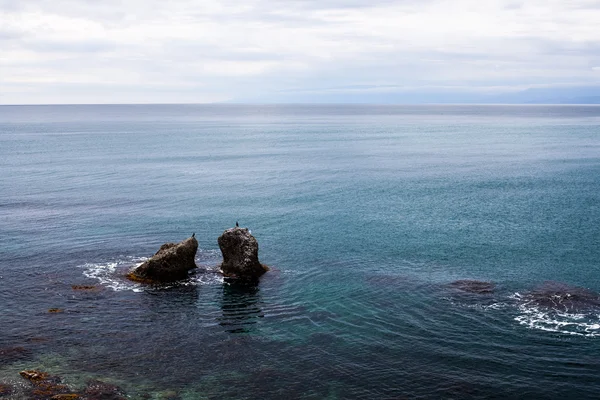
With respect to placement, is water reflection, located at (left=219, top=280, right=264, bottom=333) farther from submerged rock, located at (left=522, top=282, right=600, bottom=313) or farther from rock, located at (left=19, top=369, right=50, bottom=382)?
submerged rock, located at (left=522, top=282, right=600, bottom=313)

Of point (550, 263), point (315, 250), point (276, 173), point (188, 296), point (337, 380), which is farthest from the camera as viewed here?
point (276, 173)

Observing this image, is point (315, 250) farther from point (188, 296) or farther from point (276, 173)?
point (276, 173)

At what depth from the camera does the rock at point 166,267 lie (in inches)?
2170

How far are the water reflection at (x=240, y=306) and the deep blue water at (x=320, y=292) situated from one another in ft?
0.76

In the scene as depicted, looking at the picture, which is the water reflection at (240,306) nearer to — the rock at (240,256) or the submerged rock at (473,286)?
the rock at (240,256)

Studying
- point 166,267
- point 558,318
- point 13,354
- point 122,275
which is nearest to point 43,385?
point 13,354

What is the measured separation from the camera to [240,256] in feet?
186

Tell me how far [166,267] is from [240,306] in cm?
1014

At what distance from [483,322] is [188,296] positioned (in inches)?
1014

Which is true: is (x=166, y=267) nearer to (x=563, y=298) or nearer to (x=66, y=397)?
(x=66, y=397)

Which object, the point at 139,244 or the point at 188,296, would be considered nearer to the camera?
the point at 188,296

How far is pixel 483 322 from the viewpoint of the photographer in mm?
44594

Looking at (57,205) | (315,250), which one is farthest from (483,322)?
(57,205)

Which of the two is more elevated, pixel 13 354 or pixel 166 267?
pixel 166 267
